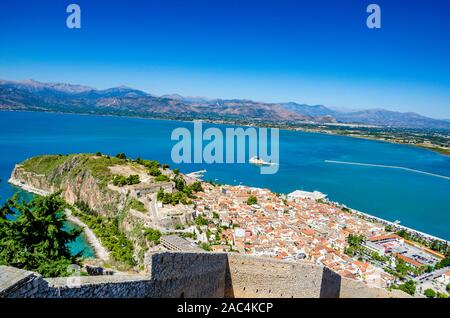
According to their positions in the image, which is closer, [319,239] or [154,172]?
[319,239]

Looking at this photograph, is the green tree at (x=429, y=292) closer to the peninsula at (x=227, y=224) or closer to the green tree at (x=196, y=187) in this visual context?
the peninsula at (x=227, y=224)

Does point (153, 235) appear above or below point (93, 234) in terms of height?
above

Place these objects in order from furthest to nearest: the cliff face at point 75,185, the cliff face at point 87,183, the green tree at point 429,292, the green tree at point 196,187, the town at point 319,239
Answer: the green tree at point 196,187
the cliff face at point 75,185
the cliff face at point 87,183
the town at point 319,239
the green tree at point 429,292

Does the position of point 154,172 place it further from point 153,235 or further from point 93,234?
point 153,235

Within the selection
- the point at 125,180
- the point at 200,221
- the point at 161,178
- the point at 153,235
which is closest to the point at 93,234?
the point at 125,180

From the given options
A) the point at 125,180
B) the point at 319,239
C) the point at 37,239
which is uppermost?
the point at 37,239

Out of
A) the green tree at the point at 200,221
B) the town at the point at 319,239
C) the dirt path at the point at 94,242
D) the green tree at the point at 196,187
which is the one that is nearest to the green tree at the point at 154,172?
the green tree at the point at 196,187
